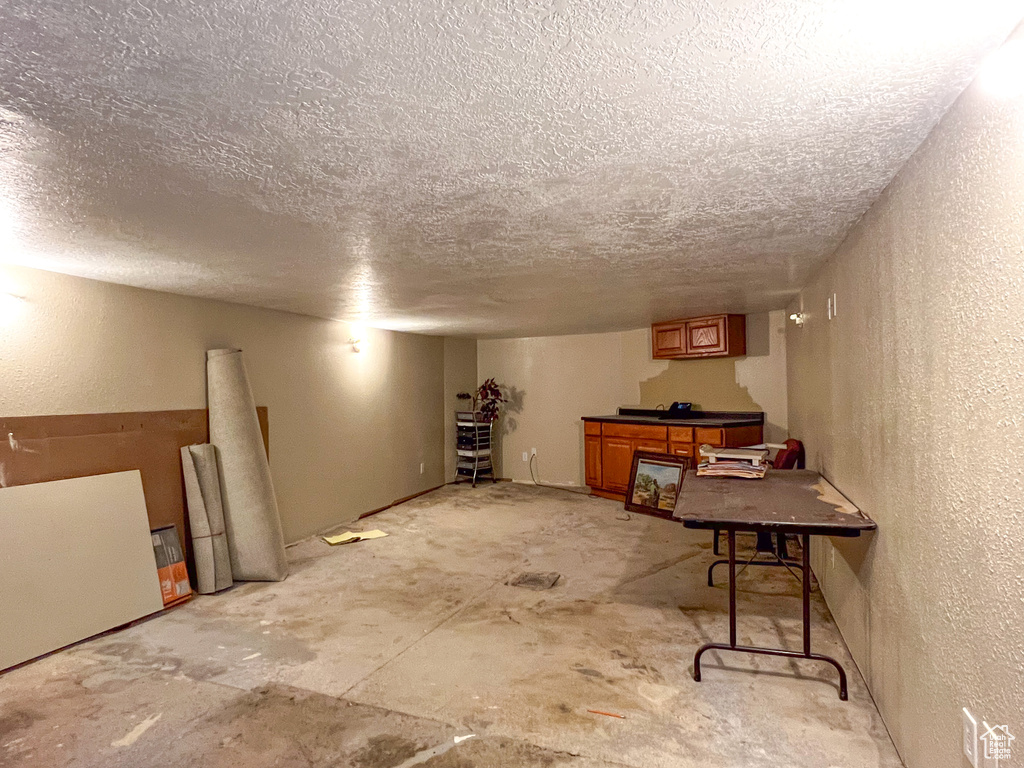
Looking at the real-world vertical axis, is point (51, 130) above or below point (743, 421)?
above

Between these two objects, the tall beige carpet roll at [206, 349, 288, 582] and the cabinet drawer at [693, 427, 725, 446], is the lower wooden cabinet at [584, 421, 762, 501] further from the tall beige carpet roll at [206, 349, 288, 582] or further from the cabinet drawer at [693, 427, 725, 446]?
the tall beige carpet roll at [206, 349, 288, 582]

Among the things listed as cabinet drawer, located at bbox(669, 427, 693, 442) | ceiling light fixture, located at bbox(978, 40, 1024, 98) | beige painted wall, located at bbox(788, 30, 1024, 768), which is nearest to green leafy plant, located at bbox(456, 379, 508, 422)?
cabinet drawer, located at bbox(669, 427, 693, 442)

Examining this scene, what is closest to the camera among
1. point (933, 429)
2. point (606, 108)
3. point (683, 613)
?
point (606, 108)

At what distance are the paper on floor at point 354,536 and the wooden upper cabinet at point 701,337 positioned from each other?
11.4 ft

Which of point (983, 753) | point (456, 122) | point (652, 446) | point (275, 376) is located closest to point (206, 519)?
point (275, 376)

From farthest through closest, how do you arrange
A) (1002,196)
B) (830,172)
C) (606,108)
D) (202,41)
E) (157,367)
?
1. (157,367)
2. (830,172)
3. (606,108)
4. (1002,196)
5. (202,41)

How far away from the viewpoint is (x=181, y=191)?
6.06ft

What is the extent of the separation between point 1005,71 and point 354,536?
475cm

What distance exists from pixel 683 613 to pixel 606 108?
107 inches

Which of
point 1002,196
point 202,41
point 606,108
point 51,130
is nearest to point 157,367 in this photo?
point 51,130

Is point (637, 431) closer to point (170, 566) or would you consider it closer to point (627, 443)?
point (627, 443)

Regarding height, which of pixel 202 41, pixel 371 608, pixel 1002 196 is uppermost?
pixel 202 41

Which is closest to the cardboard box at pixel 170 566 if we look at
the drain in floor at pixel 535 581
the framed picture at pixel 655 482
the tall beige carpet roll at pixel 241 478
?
the tall beige carpet roll at pixel 241 478

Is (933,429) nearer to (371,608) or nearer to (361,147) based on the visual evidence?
(361,147)
